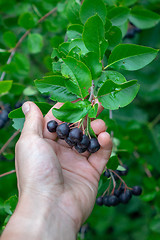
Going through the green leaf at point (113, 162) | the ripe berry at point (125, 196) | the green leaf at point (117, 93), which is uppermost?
the green leaf at point (117, 93)

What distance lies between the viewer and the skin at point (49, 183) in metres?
1.15

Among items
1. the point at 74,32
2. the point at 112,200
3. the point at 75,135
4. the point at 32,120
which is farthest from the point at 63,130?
the point at 112,200

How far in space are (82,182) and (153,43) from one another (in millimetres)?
2082

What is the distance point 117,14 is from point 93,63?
1.64ft

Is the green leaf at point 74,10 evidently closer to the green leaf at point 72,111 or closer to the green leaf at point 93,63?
the green leaf at point 93,63

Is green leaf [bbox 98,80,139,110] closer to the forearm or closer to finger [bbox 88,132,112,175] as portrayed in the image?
finger [bbox 88,132,112,175]

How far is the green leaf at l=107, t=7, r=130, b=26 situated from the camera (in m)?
1.50

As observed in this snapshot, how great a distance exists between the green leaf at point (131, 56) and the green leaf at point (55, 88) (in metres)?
0.25

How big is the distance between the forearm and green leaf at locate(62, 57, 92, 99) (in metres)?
0.54

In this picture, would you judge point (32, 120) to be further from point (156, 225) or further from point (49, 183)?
point (156, 225)

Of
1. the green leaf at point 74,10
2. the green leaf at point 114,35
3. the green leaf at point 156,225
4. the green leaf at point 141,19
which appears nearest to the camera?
the green leaf at point 114,35

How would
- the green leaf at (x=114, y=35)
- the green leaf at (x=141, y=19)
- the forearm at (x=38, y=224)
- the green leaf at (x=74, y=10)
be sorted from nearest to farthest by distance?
the forearm at (x=38, y=224) < the green leaf at (x=114, y=35) < the green leaf at (x=74, y=10) < the green leaf at (x=141, y=19)

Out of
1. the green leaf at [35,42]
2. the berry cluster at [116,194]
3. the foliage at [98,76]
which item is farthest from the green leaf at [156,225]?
the green leaf at [35,42]

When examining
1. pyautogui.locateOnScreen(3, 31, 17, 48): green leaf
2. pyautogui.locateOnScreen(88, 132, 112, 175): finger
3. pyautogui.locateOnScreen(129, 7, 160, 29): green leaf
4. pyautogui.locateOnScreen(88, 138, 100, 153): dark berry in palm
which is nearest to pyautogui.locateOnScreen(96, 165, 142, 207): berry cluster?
pyautogui.locateOnScreen(88, 132, 112, 175): finger
